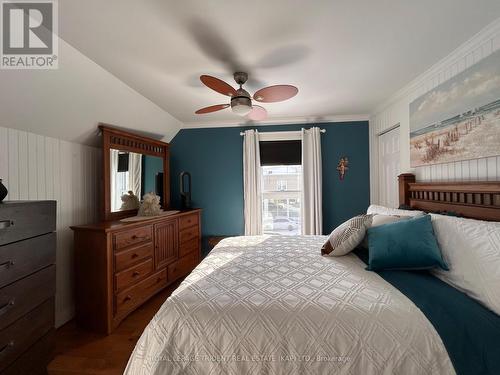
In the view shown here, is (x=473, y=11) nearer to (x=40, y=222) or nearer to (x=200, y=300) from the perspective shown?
(x=200, y=300)

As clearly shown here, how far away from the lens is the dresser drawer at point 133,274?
194 centimetres

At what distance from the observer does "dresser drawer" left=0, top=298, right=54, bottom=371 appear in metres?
1.16

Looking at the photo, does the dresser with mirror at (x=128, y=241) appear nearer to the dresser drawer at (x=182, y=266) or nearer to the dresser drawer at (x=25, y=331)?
the dresser drawer at (x=182, y=266)

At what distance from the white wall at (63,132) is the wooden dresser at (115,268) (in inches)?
13.6

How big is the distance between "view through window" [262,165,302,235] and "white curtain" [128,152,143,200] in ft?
5.92

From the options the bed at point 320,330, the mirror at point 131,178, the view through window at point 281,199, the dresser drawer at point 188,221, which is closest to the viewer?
the bed at point 320,330

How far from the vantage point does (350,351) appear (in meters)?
0.84

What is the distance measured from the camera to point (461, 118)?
1641 millimetres

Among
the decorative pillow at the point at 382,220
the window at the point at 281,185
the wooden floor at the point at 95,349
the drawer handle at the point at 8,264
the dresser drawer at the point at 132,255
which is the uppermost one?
the window at the point at 281,185

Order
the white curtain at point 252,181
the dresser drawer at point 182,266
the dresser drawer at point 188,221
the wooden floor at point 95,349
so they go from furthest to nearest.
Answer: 1. the white curtain at point 252,181
2. the dresser drawer at point 188,221
3. the dresser drawer at point 182,266
4. the wooden floor at point 95,349

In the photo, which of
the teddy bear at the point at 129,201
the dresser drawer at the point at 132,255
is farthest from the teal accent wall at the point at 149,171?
the dresser drawer at the point at 132,255

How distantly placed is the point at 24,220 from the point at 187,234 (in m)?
1.81

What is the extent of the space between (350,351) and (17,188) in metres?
2.51

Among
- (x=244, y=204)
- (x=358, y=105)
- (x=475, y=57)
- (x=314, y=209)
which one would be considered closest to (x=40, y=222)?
(x=244, y=204)
